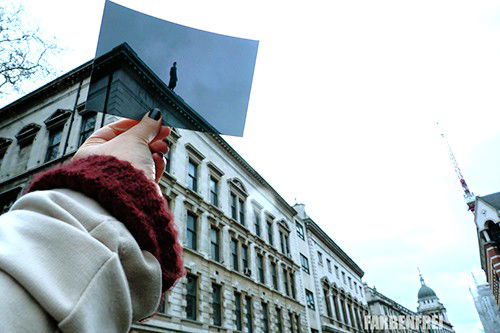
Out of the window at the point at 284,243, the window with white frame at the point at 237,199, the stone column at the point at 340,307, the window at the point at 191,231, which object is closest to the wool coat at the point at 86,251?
the window at the point at 191,231

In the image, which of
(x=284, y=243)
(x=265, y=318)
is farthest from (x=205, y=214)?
(x=284, y=243)

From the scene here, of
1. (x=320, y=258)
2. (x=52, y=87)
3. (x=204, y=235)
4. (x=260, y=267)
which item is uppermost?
(x=52, y=87)

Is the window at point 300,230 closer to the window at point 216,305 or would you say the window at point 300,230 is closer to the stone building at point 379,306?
the window at point 216,305

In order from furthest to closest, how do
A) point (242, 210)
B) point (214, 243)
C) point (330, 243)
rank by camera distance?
point (330, 243) → point (242, 210) → point (214, 243)

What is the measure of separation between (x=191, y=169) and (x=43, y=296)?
56.4ft

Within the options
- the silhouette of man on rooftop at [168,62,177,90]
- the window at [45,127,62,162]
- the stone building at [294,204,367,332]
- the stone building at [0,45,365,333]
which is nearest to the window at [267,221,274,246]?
the stone building at [0,45,365,333]

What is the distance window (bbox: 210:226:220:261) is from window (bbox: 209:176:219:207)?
5.53ft

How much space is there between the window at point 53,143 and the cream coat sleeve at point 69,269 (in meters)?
16.4

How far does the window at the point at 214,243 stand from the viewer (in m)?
16.8

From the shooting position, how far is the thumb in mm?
1494

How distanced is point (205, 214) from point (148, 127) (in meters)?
15.6

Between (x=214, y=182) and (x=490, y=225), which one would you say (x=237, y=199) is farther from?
(x=490, y=225)

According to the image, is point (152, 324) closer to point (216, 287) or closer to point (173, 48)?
point (216, 287)

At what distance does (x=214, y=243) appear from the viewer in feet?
56.0
